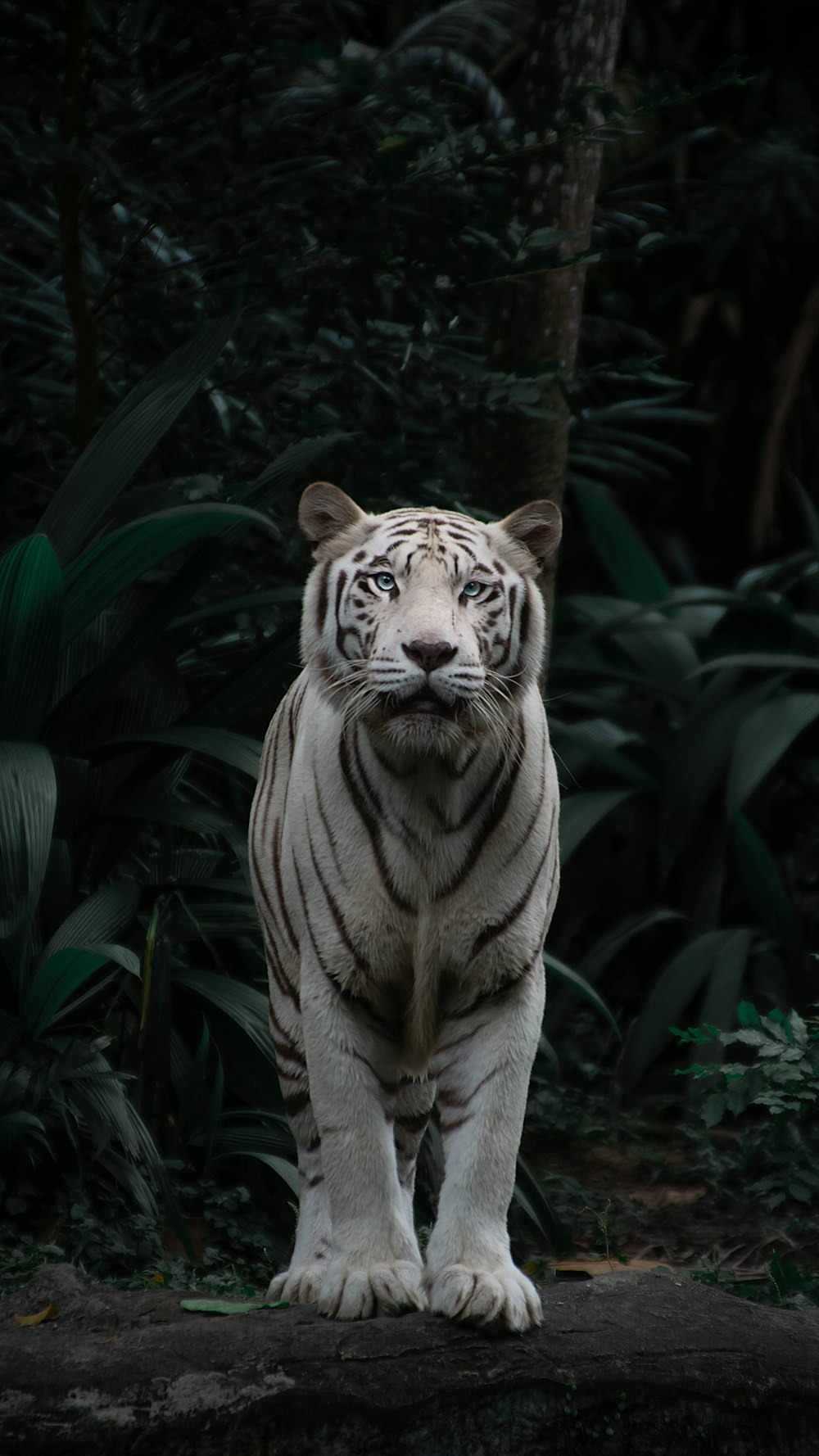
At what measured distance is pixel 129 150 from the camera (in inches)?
180

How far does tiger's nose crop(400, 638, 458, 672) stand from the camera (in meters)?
2.41

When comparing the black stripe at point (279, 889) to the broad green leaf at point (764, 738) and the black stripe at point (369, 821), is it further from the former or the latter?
the broad green leaf at point (764, 738)

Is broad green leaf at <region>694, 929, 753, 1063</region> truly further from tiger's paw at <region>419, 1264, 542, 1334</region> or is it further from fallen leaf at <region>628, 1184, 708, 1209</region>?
tiger's paw at <region>419, 1264, 542, 1334</region>

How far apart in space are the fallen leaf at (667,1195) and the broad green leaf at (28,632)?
2374 mm

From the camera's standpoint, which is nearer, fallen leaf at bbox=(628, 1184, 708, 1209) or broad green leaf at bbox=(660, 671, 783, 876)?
fallen leaf at bbox=(628, 1184, 708, 1209)

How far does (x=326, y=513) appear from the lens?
9.21 ft

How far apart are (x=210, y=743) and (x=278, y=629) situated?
2.02 ft

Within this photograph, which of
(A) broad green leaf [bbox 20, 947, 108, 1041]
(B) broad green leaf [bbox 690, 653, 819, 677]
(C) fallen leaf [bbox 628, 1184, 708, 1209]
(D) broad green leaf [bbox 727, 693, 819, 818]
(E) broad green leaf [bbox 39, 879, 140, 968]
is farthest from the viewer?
(B) broad green leaf [bbox 690, 653, 819, 677]

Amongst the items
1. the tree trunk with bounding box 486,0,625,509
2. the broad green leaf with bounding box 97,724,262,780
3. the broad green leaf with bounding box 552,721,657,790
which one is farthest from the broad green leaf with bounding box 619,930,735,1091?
the broad green leaf with bounding box 97,724,262,780

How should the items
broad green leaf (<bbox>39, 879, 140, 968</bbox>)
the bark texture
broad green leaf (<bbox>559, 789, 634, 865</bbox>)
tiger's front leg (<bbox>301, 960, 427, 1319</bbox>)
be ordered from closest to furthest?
the bark texture → tiger's front leg (<bbox>301, 960, 427, 1319</bbox>) → broad green leaf (<bbox>39, 879, 140, 968</bbox>) → broad green leaf (<bbox>559, 789, 634, 865</bbox>)

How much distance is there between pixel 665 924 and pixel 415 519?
11.2ft

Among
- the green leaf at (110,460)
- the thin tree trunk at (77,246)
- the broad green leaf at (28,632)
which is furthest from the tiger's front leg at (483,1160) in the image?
the thin tree trunk at (77,246)

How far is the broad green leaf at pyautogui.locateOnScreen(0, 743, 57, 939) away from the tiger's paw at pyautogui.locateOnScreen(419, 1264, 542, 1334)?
1.32 meters

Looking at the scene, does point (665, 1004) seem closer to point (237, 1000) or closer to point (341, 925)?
point (237, 1000)
